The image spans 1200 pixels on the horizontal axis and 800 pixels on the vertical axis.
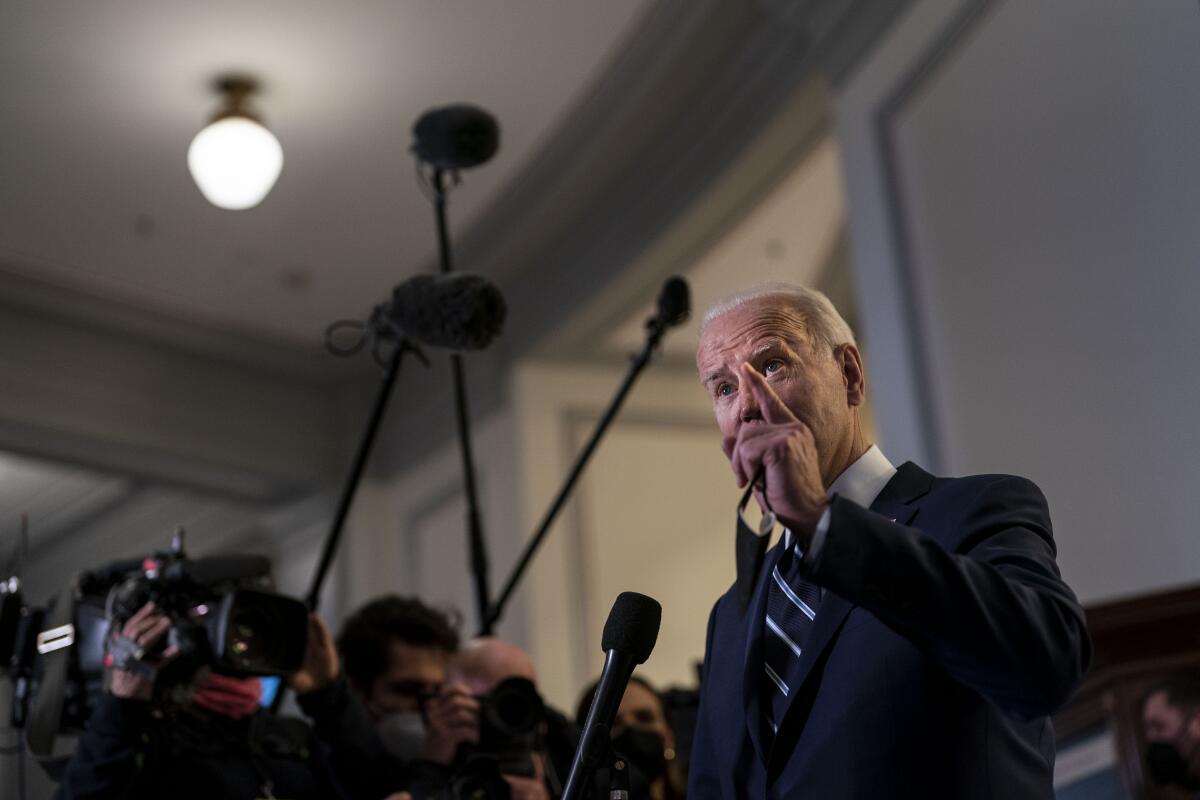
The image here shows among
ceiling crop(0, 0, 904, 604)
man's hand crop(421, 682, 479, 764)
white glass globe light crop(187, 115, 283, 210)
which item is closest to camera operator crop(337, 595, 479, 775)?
A: man's hand crop(421, 682, 479, 764)

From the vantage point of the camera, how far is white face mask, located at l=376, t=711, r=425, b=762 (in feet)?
8.84

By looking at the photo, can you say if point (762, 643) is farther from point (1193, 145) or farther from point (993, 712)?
point (1193, 145)

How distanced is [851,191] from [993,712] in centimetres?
328

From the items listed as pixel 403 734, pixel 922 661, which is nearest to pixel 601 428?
pixel 403 734

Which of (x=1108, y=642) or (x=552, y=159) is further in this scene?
(x=552, y=159)

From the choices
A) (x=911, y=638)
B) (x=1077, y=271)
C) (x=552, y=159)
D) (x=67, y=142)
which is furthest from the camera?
(x=552, y=159)

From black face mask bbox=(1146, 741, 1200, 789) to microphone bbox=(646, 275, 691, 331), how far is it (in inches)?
50.1

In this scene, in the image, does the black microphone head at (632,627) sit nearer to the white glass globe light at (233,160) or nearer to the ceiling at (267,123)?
the ceiling at (267,123)

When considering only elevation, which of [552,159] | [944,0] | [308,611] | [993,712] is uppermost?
[552,159]

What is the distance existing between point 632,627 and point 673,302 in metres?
1.61

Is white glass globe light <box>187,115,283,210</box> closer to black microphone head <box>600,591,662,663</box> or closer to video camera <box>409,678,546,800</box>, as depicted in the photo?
video camera <box>409,678,546,800</box>

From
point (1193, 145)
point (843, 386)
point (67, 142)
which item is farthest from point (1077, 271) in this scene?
point (67, 142)

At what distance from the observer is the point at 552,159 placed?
19.0ft

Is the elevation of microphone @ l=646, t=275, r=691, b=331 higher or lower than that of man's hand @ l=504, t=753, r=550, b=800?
higher
